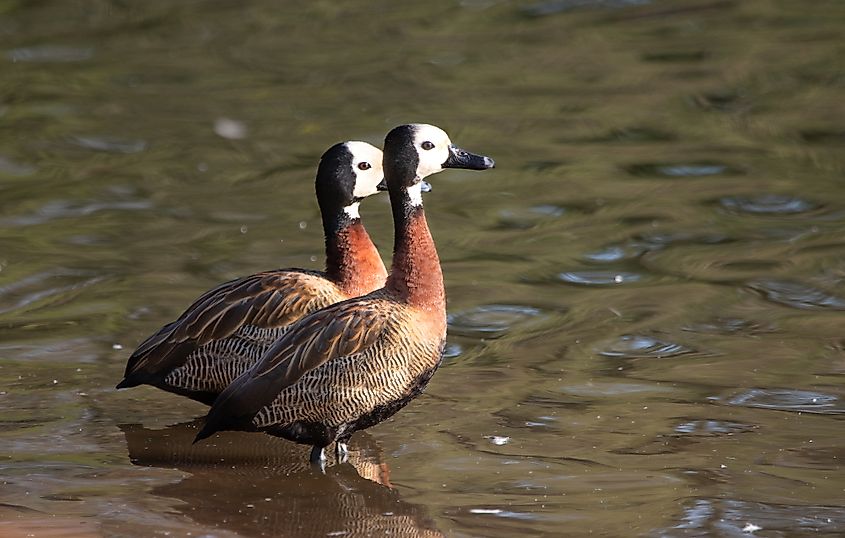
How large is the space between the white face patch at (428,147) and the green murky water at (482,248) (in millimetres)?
1442

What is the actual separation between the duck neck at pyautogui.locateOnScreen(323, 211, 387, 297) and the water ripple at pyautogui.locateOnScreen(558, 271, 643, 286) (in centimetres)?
242

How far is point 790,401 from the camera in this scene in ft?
28.7

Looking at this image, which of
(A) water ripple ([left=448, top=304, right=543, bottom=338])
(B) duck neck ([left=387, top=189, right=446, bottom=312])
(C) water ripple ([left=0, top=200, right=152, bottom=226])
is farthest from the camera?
(C) water ripple ([left=0, top=200, right=152, bottom=226])

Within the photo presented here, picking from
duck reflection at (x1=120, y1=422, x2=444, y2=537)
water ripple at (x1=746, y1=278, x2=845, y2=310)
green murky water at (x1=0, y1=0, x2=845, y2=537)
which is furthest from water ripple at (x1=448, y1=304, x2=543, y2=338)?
duck reflection at (x1=120, y1=422, x2=444, y2=537)

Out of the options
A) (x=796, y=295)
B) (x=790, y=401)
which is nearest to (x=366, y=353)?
(x=790, y=401)

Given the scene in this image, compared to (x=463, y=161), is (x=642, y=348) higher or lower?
lower

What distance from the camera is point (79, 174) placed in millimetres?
13602

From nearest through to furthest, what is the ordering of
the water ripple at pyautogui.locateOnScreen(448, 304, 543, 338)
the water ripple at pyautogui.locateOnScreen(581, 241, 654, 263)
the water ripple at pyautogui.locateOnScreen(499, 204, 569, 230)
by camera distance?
1. the water ripple at pyautogui.locateOnScreen(448, 304, 543, 338)
2. the water ripple at pyautogui.locateOnScreen(581, 241, 654, 263)
3. the water ripple at pyautogui.locateOnScreen(499, 204, 569, 230)

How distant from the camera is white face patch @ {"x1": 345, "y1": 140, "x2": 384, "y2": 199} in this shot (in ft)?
28.7

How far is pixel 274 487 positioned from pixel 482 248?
Result: 161 inches

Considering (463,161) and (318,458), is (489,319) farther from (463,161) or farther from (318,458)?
(318,458)

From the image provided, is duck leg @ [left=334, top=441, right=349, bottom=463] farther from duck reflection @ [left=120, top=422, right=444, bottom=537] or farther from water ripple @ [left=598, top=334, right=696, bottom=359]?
water ripple @ [left=598, top=334, right=696, bottom=359]

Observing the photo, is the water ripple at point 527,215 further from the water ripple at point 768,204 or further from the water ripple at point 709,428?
the water ripple at point 709,428

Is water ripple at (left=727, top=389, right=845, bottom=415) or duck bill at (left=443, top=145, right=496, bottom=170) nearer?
duck bill at (left=443, top=145, right=496, bottom=170)
